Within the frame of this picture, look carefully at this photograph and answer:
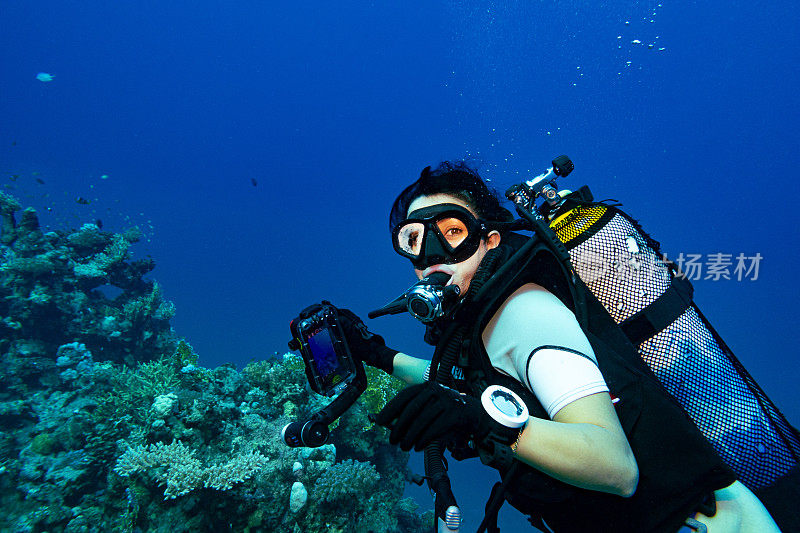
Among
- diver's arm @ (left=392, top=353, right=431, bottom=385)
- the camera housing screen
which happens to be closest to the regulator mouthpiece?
the camera housing screen

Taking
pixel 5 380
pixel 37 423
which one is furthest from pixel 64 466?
pixel 5 380

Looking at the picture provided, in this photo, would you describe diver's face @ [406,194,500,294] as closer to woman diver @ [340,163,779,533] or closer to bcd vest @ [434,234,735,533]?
woman diver @ [340,163,779,533]

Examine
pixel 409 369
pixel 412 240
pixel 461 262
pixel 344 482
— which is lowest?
pixel 344 482

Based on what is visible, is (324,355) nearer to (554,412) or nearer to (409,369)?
(409,369)

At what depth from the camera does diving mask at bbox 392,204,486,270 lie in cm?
245

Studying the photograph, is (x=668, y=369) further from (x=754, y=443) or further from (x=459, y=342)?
(x=459, y=342)

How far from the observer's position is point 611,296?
2352 mm

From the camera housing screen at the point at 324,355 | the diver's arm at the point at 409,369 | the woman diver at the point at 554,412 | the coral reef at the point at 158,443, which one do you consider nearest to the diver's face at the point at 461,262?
the woman diver at the point at 554,412

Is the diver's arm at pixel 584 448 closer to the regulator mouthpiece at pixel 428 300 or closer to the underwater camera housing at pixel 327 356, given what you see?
the regulator mouthpiece at pixel 428 300

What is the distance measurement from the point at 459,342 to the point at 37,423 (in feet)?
39.8

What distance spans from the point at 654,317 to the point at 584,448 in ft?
4.43

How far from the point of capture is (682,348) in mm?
2234

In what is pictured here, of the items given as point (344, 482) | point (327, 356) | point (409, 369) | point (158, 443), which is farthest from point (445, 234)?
point (158, 443)

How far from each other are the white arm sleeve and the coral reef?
188 inches
